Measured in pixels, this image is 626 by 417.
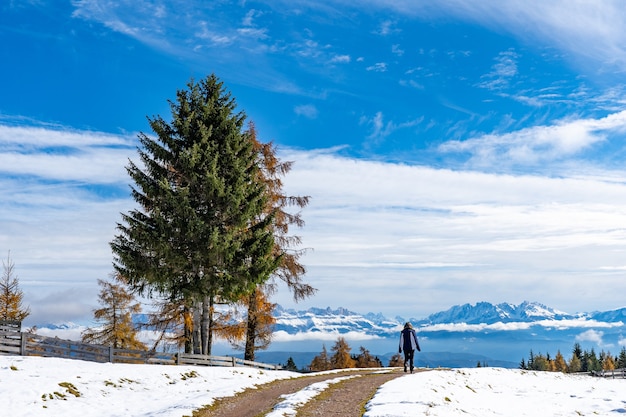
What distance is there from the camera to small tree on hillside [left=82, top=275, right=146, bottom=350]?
39.9m

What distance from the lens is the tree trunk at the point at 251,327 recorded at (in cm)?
3366

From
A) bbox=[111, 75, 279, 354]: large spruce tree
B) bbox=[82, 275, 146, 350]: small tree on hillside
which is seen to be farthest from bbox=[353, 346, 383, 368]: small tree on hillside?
bbox=[111, 75, 279, 354]: large spruce tree

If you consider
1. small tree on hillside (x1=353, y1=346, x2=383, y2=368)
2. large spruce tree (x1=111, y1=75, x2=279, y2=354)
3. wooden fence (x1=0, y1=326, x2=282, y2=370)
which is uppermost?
large spruce tree (x1=111, y1=75, x2=279, y2=354)

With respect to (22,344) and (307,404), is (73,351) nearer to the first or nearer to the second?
(22,344)

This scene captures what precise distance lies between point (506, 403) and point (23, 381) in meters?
18.0

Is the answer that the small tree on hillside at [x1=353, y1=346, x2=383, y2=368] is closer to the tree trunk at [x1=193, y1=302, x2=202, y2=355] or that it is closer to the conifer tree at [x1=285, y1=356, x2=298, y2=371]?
the conifer tree at [x1=285, y1=356, x2=298, y2=371]

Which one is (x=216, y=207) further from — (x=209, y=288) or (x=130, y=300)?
(x=130, y=300)

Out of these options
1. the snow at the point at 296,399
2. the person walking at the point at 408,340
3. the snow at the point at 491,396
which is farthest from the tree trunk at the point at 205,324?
the snow at the point at 491,396

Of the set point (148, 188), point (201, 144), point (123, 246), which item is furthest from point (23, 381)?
point (201, 144)

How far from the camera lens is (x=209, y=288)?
29.0 m

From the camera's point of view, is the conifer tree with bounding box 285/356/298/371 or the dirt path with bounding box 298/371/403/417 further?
the conifer tree with bounding box 285/356/298/371

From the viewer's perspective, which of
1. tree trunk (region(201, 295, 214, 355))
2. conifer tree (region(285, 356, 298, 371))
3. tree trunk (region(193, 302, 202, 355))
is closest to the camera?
tree trunk (region(193, 302, 202, 355))

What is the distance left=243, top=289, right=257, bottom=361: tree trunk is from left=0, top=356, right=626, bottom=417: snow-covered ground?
646 cm

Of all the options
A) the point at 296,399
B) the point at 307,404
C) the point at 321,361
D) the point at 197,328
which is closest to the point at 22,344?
the point at 197,328
